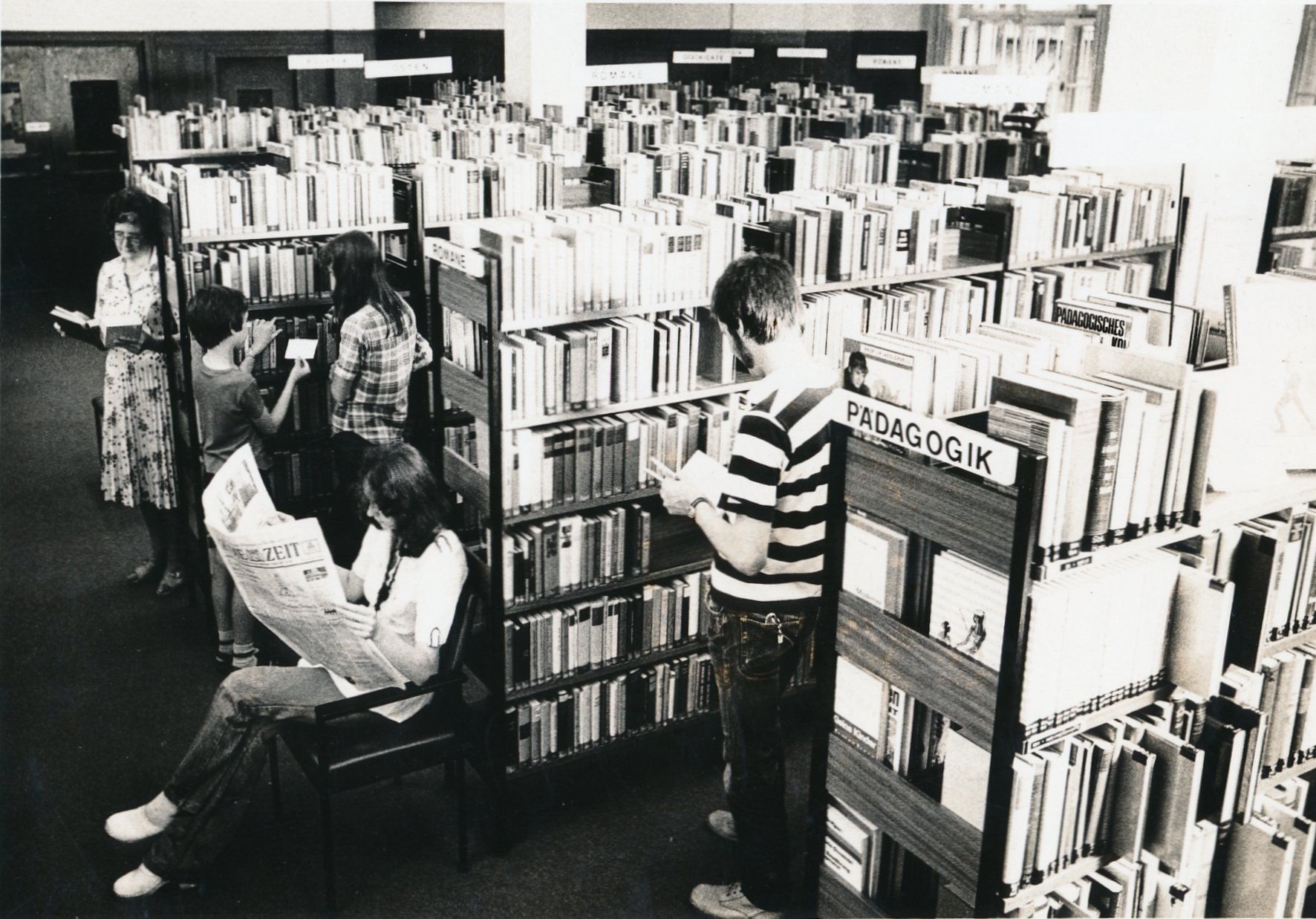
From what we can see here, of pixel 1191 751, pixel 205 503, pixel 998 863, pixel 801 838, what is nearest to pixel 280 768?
pixel 205 503

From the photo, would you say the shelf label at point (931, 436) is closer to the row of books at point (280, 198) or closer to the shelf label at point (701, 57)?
the row of books at point (280, 198)

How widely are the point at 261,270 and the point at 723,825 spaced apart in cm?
328

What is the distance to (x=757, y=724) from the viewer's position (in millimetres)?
3119

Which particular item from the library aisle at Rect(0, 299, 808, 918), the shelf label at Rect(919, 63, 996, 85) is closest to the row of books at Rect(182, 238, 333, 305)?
the library aisle at Rect(0, 299, 808, 918)

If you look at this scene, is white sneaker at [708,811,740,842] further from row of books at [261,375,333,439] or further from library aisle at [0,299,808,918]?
row of books at [261,375,333,439]

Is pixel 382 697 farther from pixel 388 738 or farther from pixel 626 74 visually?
pixel 626 74

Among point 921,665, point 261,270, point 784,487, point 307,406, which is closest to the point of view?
point 921,665

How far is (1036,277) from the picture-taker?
16.6 feet

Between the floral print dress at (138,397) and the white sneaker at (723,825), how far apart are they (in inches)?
111

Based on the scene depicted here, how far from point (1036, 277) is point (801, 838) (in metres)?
2.64

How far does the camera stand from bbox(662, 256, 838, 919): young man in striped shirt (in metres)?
2.91

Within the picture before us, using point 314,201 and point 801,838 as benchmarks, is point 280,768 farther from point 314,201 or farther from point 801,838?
point 314,201

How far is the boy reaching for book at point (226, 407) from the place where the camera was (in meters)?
4.48

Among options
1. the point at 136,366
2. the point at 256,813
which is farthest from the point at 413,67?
the point at 256,813
